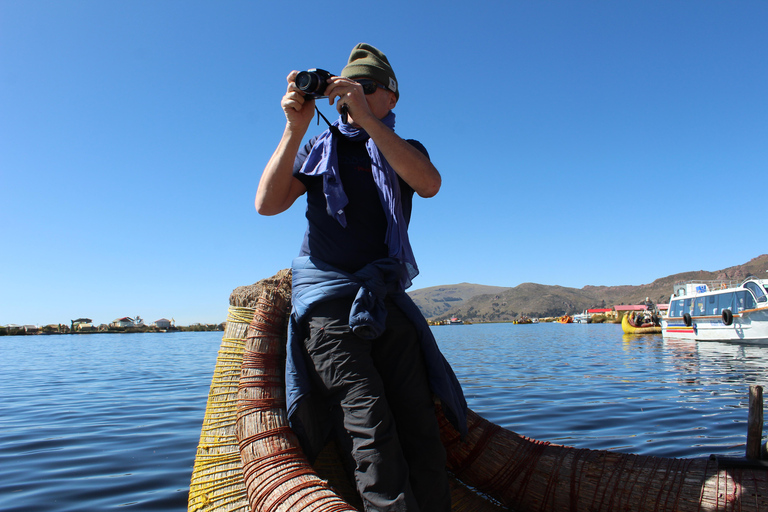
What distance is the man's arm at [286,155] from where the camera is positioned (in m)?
2.11

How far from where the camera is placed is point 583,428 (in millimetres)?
6988

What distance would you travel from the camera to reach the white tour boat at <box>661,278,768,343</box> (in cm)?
2420

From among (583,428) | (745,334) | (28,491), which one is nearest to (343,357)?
(28,491)

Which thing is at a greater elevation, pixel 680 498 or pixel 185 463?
pixel 680 498

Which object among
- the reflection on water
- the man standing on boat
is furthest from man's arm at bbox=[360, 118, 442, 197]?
the reflection on water

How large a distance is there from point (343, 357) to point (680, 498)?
75.0 inches

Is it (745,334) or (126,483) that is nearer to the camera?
(126,483)

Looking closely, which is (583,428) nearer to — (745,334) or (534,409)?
(534,409)

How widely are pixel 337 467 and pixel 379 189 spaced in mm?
1714

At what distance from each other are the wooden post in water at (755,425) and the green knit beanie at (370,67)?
2.64m

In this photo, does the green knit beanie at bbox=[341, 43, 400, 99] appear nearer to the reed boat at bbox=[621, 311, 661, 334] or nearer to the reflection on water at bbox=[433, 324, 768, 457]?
the reflection on water at bbox=[433, 324, 768, 457]

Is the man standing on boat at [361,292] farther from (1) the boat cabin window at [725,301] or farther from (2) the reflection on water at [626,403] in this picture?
(1) the boat cabin window at [725,301]

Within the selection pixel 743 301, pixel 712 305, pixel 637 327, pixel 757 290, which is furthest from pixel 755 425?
pixel 637 327

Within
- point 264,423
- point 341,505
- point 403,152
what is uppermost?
point 403,152
